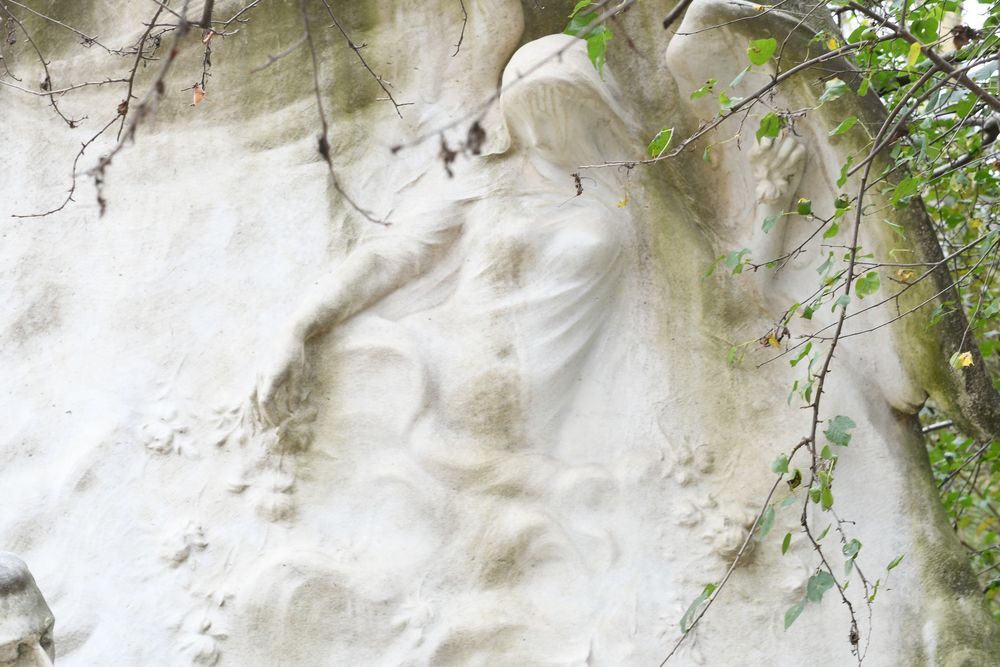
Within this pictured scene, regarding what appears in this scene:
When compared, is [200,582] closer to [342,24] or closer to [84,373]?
[84,373]

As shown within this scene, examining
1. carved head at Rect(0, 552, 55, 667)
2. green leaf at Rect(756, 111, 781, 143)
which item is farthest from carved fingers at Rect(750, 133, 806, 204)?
carved head at Rect(0, 552, 55, 667)

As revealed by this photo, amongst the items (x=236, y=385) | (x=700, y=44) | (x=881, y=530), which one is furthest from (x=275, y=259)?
(x=881, y=530)

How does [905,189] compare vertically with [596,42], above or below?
below

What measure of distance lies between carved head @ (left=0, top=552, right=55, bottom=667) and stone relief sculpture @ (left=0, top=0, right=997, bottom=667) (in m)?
0.86

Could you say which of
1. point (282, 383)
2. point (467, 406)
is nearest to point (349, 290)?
point (282, 383)

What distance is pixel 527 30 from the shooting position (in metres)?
5.26

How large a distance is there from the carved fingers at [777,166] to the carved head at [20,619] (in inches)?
95.5

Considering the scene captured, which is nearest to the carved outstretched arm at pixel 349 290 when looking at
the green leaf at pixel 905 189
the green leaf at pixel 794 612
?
the green leaf at pixel 905 189

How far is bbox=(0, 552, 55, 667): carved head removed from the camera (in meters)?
3.72

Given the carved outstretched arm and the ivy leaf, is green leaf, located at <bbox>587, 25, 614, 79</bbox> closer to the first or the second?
the carved outstretched arm

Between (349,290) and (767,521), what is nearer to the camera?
(767,521)

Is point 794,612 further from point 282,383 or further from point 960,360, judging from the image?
point 282,383

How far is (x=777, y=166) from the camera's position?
4.84 metres

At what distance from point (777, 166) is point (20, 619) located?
8.34 ft
